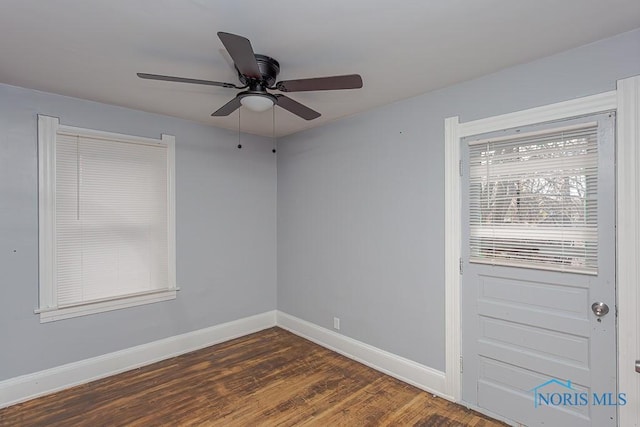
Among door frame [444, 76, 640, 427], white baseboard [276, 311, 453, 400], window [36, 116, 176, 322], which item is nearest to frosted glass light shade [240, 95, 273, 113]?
window [36, 116, 176, 322]

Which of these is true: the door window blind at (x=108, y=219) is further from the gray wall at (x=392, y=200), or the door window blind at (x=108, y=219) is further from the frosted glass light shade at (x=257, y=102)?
the frosted glass light shade at (x=257, y=102)

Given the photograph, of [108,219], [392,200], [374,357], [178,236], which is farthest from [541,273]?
[108,219]

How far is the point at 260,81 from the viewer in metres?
1.94

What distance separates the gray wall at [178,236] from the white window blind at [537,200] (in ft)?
Answer: 8.66

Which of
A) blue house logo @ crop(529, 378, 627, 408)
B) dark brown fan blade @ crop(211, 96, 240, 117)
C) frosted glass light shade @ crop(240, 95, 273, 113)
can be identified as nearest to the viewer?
blue house logo @ crop(529, 378, 627, 408)

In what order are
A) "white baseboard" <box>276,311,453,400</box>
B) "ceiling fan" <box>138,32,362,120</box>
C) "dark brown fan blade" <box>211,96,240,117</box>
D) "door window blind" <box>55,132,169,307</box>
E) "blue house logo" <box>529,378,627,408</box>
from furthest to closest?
"door window blind" <box>55,132,169,307</box>, "white baseboard" <box>276,311,453,400</box>, "dark brown fan blade" <box>211,96,240,117</box>, "blue house logo" <box>529,378,627,408</box>, "ceiling fan" <box>138,32,362,120</box>

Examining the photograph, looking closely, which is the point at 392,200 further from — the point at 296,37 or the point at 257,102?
the point at 296,37

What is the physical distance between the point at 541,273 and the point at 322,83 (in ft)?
6.27

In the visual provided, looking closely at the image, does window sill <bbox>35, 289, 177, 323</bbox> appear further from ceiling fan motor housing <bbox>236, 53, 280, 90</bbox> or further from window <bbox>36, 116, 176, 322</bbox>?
ceiling fan motor housing <bbox>236, 53, 280, 90</bbox>

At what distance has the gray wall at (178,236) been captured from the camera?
2.58 meters

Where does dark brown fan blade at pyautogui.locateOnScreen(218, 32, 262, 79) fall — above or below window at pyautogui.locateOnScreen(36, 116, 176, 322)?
above

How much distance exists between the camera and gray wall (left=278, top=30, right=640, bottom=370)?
6.95 feet

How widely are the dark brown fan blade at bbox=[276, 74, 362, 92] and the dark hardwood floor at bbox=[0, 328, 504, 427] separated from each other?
231 cm

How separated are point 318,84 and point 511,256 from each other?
5.92ft
